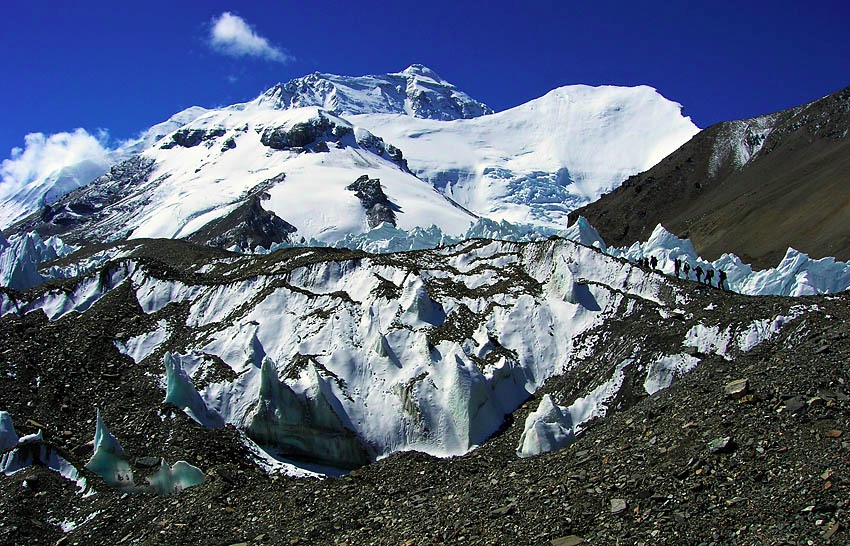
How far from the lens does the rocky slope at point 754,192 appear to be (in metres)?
98.1

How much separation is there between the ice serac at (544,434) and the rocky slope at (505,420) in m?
0.93

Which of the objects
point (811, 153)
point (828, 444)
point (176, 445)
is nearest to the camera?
point (828, 444)

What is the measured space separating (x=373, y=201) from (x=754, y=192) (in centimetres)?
6926

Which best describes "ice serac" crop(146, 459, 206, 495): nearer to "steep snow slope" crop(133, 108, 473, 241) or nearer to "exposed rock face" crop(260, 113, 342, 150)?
"steep snow slope" crop(133, 108, 473, 241)

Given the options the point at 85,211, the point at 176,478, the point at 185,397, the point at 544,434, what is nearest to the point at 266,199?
the point at 85,211

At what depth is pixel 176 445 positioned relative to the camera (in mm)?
26500

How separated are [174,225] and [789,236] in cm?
11252

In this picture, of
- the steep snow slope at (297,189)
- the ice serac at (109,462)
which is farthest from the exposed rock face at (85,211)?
the ice serac at (109,462)

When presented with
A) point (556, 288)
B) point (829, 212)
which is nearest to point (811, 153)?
point (829, 212)

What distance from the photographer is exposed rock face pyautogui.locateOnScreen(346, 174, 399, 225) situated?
137500 mm

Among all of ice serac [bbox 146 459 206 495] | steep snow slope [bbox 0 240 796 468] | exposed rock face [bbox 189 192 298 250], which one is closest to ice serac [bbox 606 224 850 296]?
steep snow slope [bbox 0 240 796 468]

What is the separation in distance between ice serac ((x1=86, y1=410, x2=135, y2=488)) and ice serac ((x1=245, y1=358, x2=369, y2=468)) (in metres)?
5.72

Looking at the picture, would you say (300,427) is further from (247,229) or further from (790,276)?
(247,229)

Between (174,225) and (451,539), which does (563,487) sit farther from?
(174,225)
